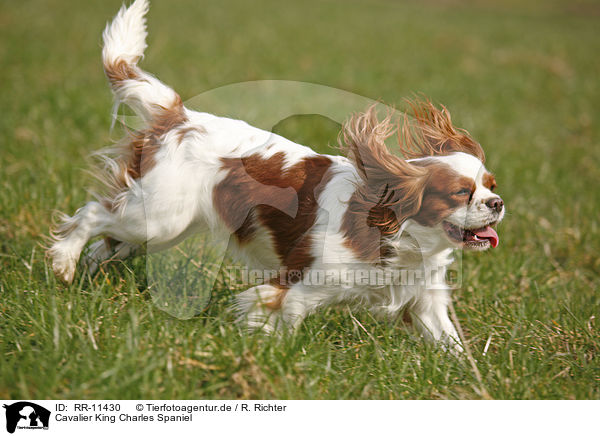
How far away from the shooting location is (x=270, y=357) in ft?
7.61

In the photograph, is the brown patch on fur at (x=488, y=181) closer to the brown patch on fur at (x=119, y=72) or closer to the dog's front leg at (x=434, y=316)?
the dog's front leg at (x=434, y=316)

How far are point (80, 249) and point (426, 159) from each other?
6.03 feet

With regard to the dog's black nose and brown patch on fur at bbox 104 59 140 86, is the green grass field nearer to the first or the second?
the dog's black nose

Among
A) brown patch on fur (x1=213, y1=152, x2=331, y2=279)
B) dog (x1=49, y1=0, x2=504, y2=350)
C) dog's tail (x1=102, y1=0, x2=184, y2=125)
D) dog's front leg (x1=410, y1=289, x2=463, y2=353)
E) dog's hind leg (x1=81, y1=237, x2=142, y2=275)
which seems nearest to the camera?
dog (x1=49, y1=0, x2=504, y2=350)

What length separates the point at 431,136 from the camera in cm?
278

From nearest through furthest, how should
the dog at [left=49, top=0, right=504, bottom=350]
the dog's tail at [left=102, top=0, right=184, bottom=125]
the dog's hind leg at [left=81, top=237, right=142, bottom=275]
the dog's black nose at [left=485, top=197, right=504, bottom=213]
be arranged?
the dog's black nose at [left=485, top=197, right=504, bottom=213], the dog at [left=49, top=0, right=504, bottom=350], the dog's tail at [left=102, top=0, right=184, bottom=125], the dog's hind leg at [left=81, top=237, right=142, bottom=275]

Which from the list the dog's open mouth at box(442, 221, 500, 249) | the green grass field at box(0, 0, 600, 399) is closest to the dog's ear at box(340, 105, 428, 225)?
the dog's open mouth at box(442, 221, 500, 249)

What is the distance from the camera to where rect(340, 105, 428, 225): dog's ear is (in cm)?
252

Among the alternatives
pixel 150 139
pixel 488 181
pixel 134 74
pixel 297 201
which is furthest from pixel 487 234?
pixel 134 74

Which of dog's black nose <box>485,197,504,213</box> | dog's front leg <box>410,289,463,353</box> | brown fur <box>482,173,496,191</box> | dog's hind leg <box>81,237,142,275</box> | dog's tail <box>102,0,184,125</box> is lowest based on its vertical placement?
dog's front leg <box>410,289,463,353</box>

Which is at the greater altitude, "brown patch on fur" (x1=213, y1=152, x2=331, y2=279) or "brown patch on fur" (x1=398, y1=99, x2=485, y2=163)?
"brown patch on fur" (x1=398, y1=99, x2=485, y2=163)
